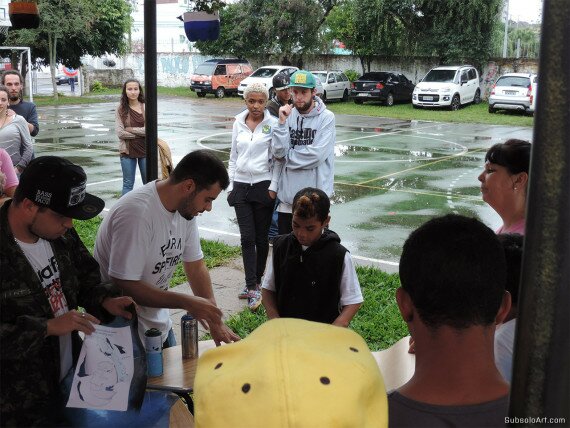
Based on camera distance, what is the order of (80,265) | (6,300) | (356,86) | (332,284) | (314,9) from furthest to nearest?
(314,9) < (356,86) < (332,284) < (80,265) < (6,300)

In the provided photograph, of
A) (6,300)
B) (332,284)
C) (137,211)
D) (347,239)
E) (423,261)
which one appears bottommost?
(347,239)

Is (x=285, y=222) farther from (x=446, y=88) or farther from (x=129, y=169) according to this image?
(x=446, y=88)

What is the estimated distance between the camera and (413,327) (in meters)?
1.67

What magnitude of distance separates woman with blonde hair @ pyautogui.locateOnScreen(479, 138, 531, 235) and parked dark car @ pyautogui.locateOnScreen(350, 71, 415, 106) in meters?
26.7

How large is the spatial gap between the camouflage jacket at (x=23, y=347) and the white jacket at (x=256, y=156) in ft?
10.7

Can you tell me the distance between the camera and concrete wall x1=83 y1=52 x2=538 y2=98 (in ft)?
107

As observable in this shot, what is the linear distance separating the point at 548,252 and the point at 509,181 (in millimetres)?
2305

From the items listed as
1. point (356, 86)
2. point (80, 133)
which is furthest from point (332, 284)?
point (356, 86)

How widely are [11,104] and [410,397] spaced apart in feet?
24.6

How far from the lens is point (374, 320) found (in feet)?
18.9

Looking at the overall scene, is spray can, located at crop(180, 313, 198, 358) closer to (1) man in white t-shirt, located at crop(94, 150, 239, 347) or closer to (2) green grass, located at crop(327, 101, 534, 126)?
(1) man in white t-shirt, located at crop(94, 150, 239, 347)

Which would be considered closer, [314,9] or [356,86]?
[356,86]

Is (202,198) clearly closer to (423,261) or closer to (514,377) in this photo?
(423,261)

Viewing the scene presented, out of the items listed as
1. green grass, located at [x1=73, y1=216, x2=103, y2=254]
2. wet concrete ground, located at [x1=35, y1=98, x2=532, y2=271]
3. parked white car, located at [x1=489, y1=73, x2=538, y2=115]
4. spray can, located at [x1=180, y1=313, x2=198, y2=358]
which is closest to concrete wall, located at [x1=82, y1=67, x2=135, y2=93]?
wet concrete ground, located at [x1=35, y1=98, x2=532, y2=271]
